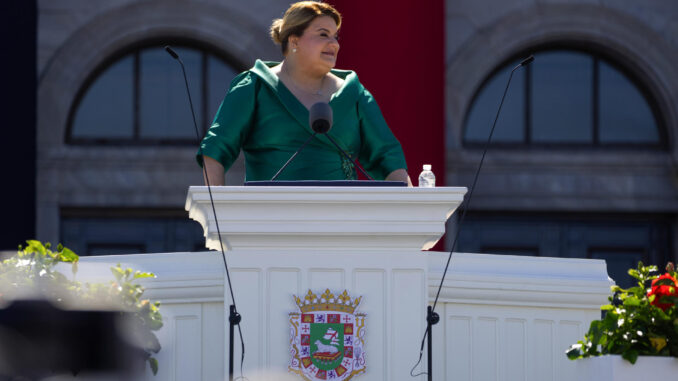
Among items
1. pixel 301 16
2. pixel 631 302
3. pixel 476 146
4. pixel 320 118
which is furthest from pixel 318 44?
pixel 476 146

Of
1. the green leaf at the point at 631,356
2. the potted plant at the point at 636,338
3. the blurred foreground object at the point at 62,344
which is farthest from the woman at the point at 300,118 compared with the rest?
the blurred foreground object at the point at 62,344

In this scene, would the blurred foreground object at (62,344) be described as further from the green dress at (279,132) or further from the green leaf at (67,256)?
the green dress at (279,132)

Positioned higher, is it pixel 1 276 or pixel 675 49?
pixel 675 49

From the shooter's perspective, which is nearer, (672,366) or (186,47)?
(672,366)

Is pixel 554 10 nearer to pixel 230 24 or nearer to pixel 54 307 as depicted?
pixel 230 24

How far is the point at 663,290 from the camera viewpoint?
11.9ft

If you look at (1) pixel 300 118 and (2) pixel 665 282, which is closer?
(2) pixel 665 282

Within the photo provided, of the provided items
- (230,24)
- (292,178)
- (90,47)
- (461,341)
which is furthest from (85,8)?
(461,341)

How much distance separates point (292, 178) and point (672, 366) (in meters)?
1.63

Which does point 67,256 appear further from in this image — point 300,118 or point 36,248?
point 300,118

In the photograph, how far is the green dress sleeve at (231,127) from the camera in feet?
14.1

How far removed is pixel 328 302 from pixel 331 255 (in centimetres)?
16

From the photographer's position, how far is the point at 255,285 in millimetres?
3645

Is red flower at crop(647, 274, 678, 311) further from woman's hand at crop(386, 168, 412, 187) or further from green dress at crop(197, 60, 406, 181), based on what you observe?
green dress at crop(197, 60, 406, 181)
